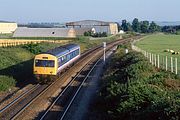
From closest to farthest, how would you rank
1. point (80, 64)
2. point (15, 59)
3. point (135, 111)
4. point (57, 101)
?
point (135, 111), point (57, 101), point (15, 59), point (80, 64)

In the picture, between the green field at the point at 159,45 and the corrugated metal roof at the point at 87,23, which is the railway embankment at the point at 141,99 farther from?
the corrugated metal roof at the point at 87,23

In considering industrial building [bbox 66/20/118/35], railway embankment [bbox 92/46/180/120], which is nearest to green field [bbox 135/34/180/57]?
railway embankment [bbox 92/46/180/120]

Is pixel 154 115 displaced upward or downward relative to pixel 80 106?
upward

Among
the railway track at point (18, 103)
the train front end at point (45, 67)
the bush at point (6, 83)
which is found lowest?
the railway track at point (18, 103)

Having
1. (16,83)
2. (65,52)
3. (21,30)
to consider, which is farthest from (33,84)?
(21,30)

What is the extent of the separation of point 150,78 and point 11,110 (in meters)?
7.32

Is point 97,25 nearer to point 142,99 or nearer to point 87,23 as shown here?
point 87,23

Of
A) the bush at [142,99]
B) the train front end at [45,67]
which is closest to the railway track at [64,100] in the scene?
the train front end at [45,67]

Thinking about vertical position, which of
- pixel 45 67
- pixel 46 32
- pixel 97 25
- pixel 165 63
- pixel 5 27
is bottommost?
pixel 165 63

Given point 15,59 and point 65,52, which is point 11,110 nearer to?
point 65,52

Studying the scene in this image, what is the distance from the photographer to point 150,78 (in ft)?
67.8

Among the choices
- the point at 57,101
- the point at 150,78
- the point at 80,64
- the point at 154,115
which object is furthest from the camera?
the point at 80,64

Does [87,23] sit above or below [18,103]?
above

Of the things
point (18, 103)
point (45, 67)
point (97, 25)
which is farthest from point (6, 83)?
point (97, 25)
